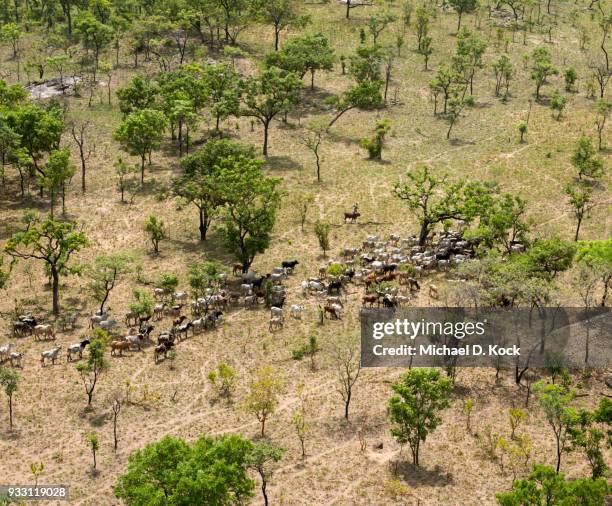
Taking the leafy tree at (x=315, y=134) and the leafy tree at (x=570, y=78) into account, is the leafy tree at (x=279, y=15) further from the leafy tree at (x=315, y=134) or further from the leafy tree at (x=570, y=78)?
the leafy tree at (x=570, y=78)

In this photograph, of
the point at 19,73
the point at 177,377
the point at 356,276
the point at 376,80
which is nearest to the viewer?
the point at 177,377

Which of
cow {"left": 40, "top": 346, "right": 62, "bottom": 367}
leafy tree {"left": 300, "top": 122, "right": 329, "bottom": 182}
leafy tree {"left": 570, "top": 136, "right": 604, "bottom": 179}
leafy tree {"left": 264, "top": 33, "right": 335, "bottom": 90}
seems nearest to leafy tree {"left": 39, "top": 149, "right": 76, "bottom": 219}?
cow {"left": 40, "top": 346, "right": 62, "bottom": 367}

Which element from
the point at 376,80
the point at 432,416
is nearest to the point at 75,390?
the point at 432,416

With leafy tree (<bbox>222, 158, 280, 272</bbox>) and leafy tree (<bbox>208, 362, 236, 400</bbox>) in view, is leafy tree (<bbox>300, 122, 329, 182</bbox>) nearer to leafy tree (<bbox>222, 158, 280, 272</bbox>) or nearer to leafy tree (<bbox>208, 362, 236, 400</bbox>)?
leafy tree (<bbox>222, 158, 280, 272</bbox>)

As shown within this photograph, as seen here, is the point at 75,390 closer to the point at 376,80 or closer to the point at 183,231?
the point at 183,231

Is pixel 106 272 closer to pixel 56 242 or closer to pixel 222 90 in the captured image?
pixel 56 242

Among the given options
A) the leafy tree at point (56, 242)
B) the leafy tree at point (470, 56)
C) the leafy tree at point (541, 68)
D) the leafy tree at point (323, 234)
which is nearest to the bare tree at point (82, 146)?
the leafy tree at point (56, 242)

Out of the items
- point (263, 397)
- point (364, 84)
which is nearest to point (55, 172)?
point (364, 84)
